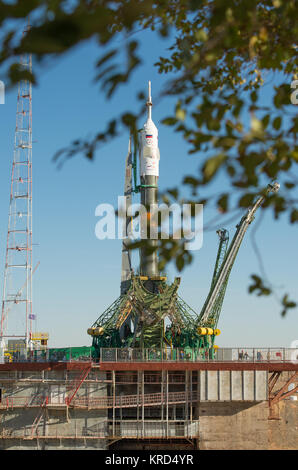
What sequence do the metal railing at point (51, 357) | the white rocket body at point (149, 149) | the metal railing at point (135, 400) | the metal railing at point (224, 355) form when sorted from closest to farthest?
the metal railing at point (135, 400) < the metal railing at point (224, 355) < the metal railing at point (51, 357) < the white rocket body at point (149, 149)

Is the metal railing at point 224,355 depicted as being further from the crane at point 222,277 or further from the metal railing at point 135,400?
the crane at point 222,277

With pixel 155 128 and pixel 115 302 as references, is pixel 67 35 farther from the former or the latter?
pixel 155 128

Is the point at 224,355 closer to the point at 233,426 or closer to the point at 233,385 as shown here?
the point at 233,385

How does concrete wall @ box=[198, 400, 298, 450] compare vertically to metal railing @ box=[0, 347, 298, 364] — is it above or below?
below

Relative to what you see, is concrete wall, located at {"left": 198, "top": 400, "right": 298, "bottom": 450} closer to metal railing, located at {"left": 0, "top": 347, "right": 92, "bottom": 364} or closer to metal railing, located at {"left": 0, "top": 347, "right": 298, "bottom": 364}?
metal railing, located at {"left": 0, "top": 347, "right": 298, "bottom": 364}

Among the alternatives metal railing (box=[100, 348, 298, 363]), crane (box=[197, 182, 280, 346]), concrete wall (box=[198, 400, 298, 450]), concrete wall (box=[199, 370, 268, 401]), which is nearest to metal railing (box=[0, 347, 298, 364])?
metal railing (box=[100, 348, 298, 363])

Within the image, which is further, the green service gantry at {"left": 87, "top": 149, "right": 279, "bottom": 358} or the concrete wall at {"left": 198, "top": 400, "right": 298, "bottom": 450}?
the green service gantry at {"left": 87, "top": 149, "right": 279, "bottom": 358}

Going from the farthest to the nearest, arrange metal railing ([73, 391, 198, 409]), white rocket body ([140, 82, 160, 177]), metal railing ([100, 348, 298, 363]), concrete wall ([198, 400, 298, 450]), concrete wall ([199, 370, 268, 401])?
1. white rocket body ([140, 82, 160, 177])
2. metal railing ([100, 348, 298, 363])
3. concrete wall ([199, 370, 268, 401])
4. metal railing ([73, 391, 198, 409])
5. concrete wall ([198, 400, 298, 450])

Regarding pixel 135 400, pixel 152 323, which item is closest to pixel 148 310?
pixel 152 323

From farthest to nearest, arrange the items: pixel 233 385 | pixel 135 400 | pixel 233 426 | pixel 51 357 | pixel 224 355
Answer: pixel 51 357 → pixel 224 355 → pixel 135 400 → pixel 233 385 → pixel 233 426

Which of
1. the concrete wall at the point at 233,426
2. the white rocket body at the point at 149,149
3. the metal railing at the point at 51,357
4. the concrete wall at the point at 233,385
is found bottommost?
the concrete wall at the point at 233,426

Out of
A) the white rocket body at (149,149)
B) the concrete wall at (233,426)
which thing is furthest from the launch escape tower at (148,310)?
the concrete wall at (233,426)

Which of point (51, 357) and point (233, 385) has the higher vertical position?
point (51, 357)

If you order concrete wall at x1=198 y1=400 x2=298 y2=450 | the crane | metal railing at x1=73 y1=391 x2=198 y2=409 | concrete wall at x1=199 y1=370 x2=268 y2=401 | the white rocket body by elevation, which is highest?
the white rocket body
